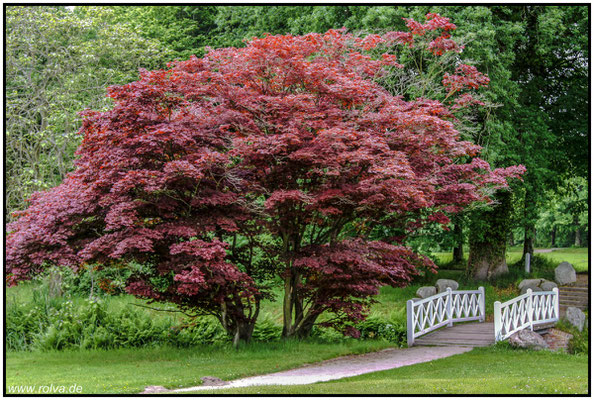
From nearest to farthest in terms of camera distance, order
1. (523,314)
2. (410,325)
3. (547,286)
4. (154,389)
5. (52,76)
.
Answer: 1. (154,389)
2. (410,325)
3. (523,314)
4. (52,76)
5. (547,286)

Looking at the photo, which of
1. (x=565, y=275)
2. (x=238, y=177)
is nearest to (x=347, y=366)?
(x=238, y=177)

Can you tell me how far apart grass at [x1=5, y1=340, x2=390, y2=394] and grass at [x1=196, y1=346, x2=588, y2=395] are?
1.40 meters

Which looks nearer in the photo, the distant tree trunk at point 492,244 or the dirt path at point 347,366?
the dirt path at point 347,366

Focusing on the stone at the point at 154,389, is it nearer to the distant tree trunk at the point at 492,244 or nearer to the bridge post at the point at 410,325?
the bridge post at the point at 410,325

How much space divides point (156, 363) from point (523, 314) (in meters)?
8.82

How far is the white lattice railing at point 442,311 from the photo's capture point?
46.3ft

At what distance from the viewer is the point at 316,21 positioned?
61.9 ft

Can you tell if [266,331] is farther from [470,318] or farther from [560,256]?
[560,256]

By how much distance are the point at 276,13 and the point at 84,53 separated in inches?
241

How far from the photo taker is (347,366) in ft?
36.3

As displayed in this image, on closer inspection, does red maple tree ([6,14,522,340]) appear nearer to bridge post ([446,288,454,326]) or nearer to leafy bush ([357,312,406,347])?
leafy bush ([357,312,406,347])

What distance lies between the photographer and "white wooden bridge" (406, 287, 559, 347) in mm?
14117

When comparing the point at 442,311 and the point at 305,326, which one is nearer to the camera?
the point at 305,326

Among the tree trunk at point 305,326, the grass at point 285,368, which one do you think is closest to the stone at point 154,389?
the grass at point 285,368
